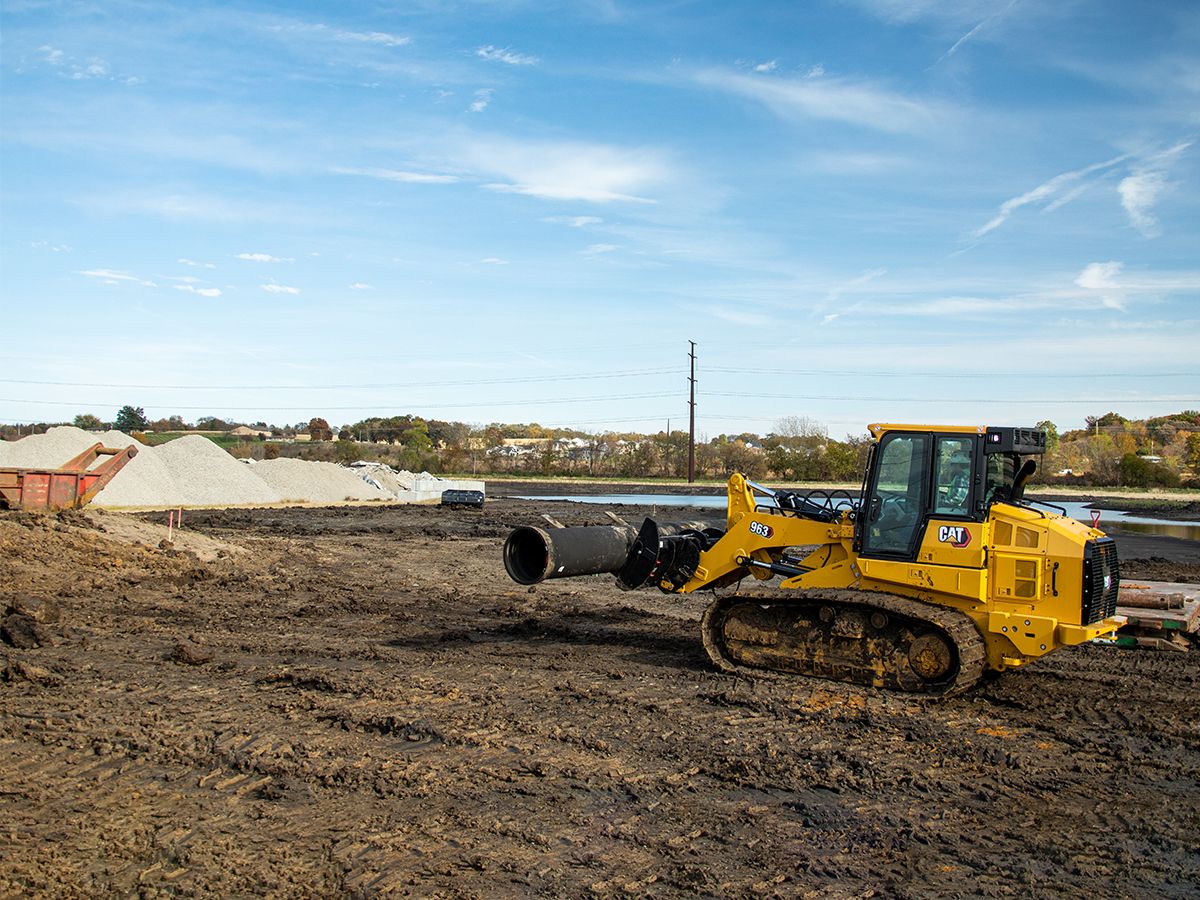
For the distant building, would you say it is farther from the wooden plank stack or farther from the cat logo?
the cat logo

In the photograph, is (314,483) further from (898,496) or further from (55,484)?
(898,496)

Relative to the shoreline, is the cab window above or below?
above

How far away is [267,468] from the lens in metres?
46.3

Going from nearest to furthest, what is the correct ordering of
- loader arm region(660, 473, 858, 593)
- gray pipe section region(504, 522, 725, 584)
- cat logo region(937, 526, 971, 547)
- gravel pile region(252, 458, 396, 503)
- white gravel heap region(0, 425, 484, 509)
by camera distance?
cat logo region(937, 526, 971, 547) → gray pipe section region(504, 522, 725, 584) → loader arm region(660, 473, 858, 593) → white gravel heap region(0, 425, 484, 509) → gravel pile region(252, 458, 396, 503)

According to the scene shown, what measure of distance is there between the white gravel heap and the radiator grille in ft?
111

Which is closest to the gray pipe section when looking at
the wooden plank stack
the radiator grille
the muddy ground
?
the muddy ground

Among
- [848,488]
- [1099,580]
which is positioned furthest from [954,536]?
[848,488]

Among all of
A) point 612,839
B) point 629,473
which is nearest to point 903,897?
point 612,839

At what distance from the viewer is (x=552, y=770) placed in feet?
23.8

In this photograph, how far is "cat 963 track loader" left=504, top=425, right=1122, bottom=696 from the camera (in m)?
8.82

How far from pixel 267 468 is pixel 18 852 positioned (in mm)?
42596

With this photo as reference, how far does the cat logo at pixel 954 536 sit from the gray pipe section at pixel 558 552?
3259mm

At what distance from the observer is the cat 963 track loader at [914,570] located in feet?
28.9

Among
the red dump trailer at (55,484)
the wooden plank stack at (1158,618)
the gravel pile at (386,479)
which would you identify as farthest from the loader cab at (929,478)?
the gravel pile at (386,479)
